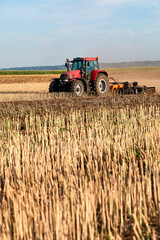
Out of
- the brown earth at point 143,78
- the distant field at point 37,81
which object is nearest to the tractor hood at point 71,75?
the distant field at point 37,81

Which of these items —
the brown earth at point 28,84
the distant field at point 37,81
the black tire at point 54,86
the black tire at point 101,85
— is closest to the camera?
the black tire at point 101,85

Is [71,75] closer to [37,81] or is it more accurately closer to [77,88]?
[77,88]

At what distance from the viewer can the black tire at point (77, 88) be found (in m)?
14.5

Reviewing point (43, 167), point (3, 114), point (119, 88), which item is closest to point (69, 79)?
point (119, 88)

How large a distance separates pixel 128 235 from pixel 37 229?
78 centimetres

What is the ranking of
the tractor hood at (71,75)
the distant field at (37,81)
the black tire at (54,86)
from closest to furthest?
the tractor hood at (71,75) < the black tire at (54,86) < the distant field at (37,81)

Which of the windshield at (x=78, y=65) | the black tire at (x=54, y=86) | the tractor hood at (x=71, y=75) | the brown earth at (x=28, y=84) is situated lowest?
the brown earth at (x=28, y=84)

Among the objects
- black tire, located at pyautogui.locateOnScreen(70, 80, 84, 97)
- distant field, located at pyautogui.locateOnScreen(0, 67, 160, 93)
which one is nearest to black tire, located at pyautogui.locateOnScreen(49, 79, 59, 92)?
black tire, located at pyautogui.locateOnScreen(70, 80, 84, 97)

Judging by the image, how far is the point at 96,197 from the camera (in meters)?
3.43

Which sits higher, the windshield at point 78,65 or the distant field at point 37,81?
the windshield at point 78,65

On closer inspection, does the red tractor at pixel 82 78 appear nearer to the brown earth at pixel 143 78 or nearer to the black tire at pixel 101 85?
the black tire at pixel 101 85

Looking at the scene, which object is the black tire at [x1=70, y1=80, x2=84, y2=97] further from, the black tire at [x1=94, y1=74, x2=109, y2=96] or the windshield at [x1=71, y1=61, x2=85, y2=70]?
the windshield at [x1=71, y1=61, x2=85, y2=70]

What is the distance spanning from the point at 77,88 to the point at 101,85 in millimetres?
1429

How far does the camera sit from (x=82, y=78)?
595 inches
